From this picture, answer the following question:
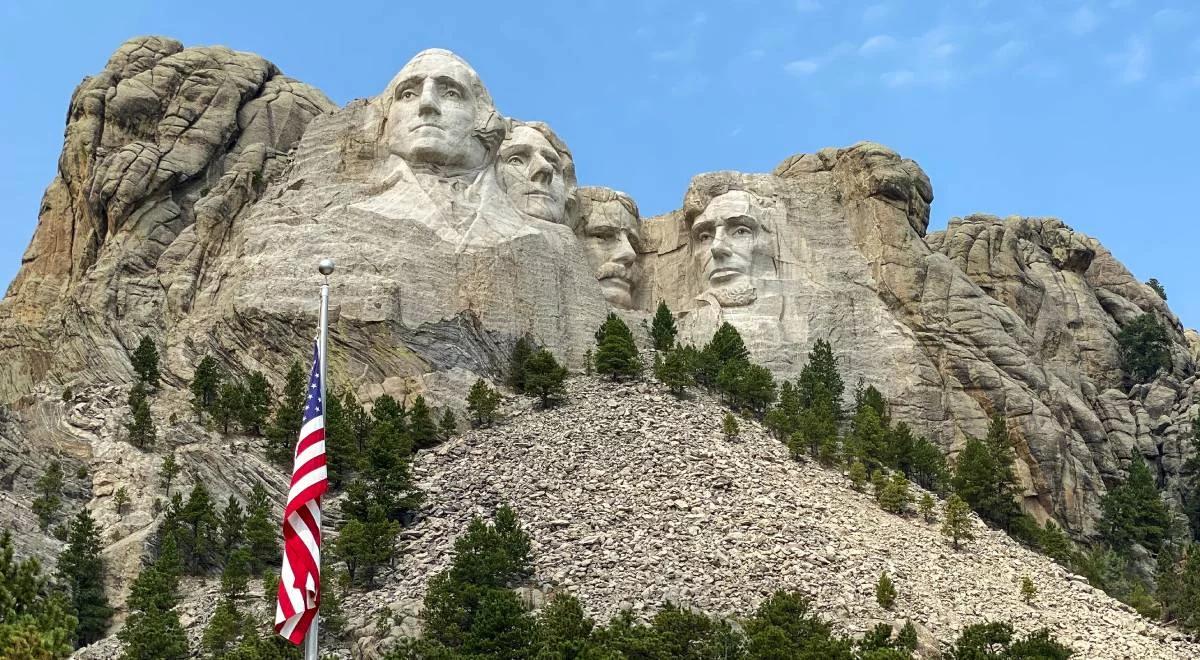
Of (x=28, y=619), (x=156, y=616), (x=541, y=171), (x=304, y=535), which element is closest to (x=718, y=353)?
(x=541, y=171)

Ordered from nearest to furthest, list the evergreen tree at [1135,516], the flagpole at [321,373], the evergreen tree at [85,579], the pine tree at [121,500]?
the flagpole at [321,373] < the evergreen tree at [85,579] < the pine tree at [121,500] < the evergreen tree at [1135,516]

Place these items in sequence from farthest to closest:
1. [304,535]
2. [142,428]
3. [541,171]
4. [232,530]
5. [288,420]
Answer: [541,171]
[288,420]
[142,428]
[232,530]
[304,535]

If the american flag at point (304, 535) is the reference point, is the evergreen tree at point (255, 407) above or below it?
above

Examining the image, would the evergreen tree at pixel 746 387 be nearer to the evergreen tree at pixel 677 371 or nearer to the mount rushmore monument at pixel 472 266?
the evergreen tree at pixel 677 371

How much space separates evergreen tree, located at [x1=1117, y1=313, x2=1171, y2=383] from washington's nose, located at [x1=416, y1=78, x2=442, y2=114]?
769 inches

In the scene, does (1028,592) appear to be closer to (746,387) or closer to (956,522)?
(956,522)

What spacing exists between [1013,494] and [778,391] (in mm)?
6313

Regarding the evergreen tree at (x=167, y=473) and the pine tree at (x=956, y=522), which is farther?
the pine tree at (x=956, y=522)

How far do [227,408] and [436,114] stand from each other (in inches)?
392

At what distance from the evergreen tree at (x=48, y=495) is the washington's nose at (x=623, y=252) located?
56.4 feet

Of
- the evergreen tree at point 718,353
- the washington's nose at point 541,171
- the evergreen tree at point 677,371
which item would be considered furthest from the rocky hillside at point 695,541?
the washington's nose at point 541,171

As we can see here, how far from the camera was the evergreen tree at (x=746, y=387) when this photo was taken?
54.6 m

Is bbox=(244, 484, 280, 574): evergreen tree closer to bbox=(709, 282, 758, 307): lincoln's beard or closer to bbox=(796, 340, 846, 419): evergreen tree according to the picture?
bbox=(796, 340, 846, 419): evergreen tree

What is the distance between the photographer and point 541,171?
59594 mm
